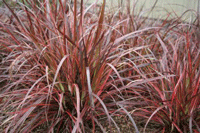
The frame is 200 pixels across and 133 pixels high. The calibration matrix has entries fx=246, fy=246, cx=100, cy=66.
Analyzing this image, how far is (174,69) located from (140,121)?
0.48 meters

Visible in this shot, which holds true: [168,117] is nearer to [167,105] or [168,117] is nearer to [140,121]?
[167,105]

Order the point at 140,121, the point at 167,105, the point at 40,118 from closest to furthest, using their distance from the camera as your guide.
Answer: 1. the point at 167,105
2. the point at 40,118
3. the point at 140,121

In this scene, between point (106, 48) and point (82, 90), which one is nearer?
point (82, 90)

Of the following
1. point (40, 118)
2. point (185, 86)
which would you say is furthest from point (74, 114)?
point (185, 86)

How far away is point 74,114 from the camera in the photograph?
1.69 meters

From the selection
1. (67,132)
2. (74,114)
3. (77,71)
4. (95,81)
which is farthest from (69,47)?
(67,132)

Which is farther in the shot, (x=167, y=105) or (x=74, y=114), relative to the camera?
(x=74, y=114)

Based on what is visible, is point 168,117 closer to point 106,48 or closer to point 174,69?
point 174,69

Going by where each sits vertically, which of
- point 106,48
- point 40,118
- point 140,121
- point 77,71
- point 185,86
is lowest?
point 140,121

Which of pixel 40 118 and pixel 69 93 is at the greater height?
pixel 69 93

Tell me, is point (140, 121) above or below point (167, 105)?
below

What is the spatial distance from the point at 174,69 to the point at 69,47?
0.82 meters

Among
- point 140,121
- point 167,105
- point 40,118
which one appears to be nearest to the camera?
point 167,105

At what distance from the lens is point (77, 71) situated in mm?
1681
